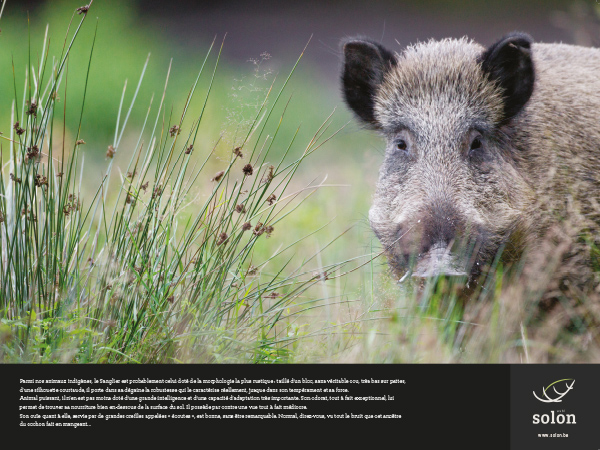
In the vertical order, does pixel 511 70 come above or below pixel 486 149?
above

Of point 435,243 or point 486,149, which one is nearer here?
point 435,243

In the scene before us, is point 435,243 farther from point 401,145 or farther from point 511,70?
point 511,70

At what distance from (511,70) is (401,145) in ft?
2.29

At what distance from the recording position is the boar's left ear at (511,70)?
11.1 ft

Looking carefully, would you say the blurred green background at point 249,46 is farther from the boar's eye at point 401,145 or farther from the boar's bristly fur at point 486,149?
the boar's bristly fur at point 486,149

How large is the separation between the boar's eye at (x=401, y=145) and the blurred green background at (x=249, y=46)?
5.09 feet

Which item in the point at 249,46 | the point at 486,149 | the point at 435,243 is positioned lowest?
the point at 435,243

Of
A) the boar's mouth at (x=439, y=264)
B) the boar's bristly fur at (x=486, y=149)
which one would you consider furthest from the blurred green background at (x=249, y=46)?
the boar's mouth at (x=439, y=264)

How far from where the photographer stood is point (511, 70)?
136 inches

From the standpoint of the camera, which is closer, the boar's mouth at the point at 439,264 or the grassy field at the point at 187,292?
the grassy field at the point at 187,292
